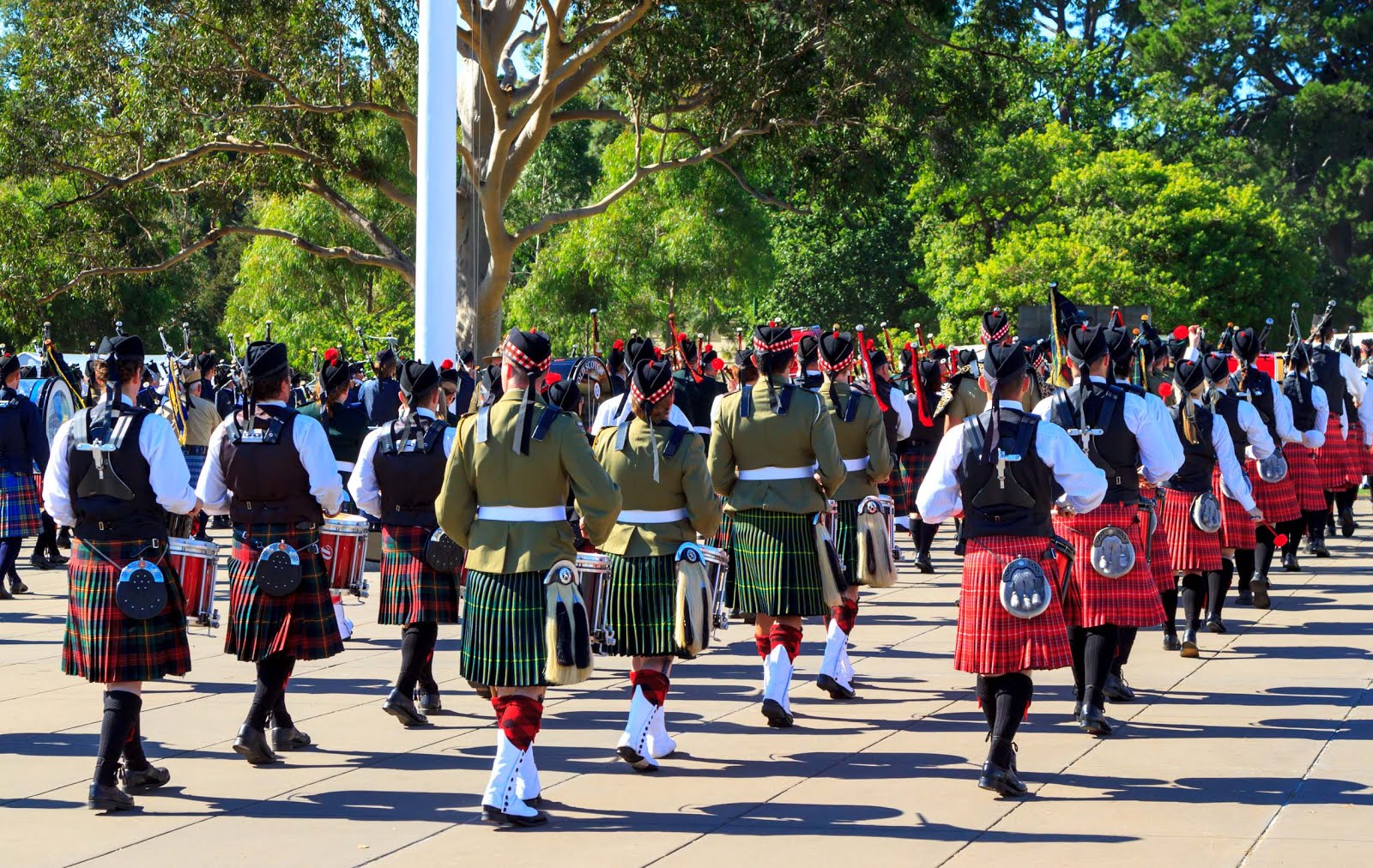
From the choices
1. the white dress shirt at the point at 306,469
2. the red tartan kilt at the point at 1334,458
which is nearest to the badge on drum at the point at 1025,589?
the white dress shirt at the point at 306,469

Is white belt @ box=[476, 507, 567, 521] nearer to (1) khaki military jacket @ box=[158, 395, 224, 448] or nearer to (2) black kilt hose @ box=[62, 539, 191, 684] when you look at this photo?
(2) black kilt hose @ box=[62, 539, 191, 684]

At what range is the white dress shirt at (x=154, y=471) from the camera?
669cm

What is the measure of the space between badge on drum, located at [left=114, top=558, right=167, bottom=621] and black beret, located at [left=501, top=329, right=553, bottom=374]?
173 centimetres

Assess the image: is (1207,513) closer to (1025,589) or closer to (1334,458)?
(1025,589)

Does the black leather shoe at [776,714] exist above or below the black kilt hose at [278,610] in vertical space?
below

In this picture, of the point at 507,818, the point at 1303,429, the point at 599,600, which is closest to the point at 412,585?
the point at 599,600

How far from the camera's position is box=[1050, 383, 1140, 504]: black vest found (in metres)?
7.91

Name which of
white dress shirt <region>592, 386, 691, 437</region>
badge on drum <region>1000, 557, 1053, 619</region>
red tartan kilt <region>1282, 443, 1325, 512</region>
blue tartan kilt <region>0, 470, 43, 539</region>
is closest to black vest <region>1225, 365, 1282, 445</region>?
red tartan kilt <region>1282, 443, 1325, 512</region>

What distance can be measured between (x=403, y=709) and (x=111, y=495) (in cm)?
205

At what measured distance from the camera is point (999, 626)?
6621 mm

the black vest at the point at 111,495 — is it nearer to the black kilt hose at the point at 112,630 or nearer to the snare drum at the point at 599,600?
the black kilt hose at the point at 112,630

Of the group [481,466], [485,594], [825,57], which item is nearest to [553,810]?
[485,594]

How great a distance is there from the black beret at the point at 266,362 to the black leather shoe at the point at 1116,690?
4534 millimetres

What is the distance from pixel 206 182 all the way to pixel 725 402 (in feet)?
59.4
